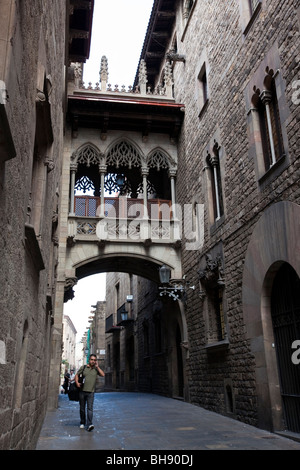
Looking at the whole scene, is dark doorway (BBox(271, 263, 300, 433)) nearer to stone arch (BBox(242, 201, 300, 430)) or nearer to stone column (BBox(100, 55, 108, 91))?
stone arch (BBox(242, 201, 300, 430))

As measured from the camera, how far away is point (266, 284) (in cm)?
756

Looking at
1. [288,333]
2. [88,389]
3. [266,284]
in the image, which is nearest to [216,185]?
[266,284]

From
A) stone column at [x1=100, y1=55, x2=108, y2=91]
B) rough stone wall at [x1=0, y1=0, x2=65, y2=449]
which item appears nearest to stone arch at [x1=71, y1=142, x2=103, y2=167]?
stone column at [x1=100, y1=55, x2=108, y2=91]

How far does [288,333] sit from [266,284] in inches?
37.5

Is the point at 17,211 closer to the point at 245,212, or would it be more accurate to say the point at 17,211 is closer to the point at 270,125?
the point at 270,125

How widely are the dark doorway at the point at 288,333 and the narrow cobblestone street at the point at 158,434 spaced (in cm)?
51

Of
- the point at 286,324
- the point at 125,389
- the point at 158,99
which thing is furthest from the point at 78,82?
the point at 125,389

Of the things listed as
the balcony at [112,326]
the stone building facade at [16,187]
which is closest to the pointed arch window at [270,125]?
the stone building facade at [16,187]

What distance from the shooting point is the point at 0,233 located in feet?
8.45

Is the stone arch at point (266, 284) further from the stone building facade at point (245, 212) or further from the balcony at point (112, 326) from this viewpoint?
the balcony at point (112, 326)

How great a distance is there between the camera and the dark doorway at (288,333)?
22.1 ft

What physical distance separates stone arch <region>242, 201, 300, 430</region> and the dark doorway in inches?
4.4

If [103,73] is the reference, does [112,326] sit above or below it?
below

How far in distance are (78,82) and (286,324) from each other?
37.2 ft
